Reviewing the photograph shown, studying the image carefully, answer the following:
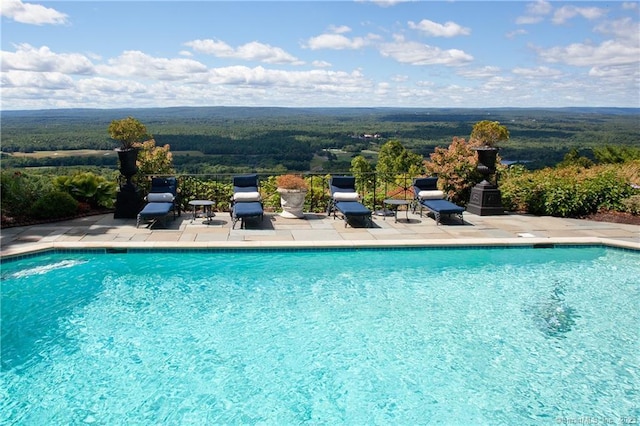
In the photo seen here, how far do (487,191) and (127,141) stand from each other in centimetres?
741

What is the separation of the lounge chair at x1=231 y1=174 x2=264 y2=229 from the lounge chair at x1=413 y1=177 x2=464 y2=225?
10.6 ft

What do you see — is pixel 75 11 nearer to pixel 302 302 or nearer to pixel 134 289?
pixel 134 289

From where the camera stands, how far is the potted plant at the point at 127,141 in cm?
927

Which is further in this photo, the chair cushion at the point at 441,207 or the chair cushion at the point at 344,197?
the chair cushion at the point at 344,197

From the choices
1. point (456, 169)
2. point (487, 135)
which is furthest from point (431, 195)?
point (487, 135)

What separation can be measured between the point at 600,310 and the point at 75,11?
561 inches

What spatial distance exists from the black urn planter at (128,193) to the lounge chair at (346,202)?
3.82 m

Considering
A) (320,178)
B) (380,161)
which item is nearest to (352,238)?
(320,178)

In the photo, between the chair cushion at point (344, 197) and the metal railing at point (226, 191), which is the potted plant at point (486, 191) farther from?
the chair cushion at point (344, 197)

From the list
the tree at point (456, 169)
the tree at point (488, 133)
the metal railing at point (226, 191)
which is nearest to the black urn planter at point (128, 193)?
the metal railing at point (226, 191)

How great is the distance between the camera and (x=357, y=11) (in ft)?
52.3

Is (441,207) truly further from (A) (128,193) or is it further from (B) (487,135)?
(A) (128,193)

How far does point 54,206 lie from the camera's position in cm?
912

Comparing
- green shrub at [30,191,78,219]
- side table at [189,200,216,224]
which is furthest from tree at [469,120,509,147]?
green shrub at [30,191,78,219]
